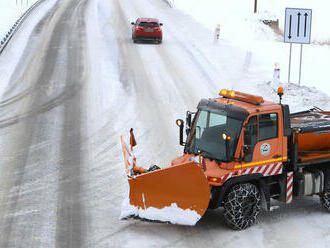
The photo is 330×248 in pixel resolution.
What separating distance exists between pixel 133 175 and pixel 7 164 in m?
4.72

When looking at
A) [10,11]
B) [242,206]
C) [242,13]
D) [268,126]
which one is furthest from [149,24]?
[242,13]

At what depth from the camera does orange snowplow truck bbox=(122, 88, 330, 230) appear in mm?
10453

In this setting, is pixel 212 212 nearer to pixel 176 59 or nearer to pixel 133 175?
pixel 133 175

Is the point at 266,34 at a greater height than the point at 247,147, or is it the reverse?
the point at 247,147

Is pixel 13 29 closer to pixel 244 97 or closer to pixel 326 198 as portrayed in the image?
pixel 244 97

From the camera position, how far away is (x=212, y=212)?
11.8 meters

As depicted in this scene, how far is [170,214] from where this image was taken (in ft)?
34.8

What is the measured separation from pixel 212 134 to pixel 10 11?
101ft

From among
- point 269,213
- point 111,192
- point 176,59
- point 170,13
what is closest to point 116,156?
point 111,192

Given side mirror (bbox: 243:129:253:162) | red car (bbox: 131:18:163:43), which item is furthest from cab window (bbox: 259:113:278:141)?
red car (bbox: 131:18:163:43)

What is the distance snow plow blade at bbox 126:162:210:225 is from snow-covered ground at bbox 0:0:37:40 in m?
21.9

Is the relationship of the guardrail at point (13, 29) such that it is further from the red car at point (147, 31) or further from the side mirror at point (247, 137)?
the side mirror at point (247, 137)

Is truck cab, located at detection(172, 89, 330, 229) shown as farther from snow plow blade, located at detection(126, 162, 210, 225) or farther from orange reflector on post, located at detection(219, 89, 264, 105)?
snow plow blade, located at detection(126, 162, 210, 225)

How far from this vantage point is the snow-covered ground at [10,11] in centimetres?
3347
